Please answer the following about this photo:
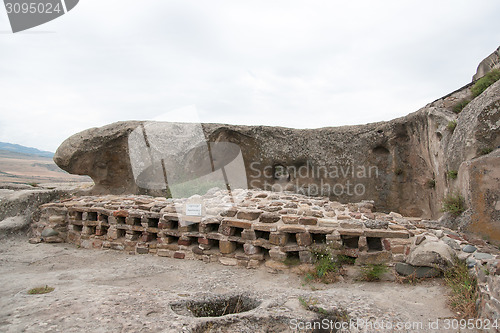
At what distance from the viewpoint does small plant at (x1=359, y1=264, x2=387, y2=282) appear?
3.21m

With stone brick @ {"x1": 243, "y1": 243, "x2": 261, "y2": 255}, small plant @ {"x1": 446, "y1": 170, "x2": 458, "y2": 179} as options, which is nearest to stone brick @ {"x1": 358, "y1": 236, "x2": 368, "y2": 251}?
stone brick @ {"x1": 243, "y1": 243, "x2": 261, "y2": 255}

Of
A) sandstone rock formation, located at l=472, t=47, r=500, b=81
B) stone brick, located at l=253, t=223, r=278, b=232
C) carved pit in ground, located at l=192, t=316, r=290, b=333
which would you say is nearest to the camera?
carved pit in ground, located at l=192, t=316, r=290, b=333

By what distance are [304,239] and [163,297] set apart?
1602 millimetres

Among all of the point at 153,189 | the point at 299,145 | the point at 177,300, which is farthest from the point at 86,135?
the point at 177,300

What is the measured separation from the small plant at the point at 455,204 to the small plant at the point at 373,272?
1.91 metres

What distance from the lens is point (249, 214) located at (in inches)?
155

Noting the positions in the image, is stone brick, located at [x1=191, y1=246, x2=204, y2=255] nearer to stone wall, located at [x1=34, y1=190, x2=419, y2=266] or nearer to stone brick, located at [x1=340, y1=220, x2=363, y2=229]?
stone wall, located at [x1=34, y1=190, x2=419, y2=266]

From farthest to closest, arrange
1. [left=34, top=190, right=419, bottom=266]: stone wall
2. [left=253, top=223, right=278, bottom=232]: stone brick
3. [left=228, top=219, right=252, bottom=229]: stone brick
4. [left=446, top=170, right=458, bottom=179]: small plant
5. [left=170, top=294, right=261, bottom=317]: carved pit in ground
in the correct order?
[left=446, top=170, right=458, bottom=179]: small plant, [left=228, top=219, right=252, bottom=229]: stone brick, [left=253, top=223, right=278, bottom=232]: stone brick, [left=34, top=190, right=419, bottom=266]: stone wall, [left=170, top=294, right=261, bottom=317]: carved pit in ground

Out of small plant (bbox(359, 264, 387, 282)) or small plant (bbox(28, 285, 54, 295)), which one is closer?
small plant (bbox(28, 285, 54, 295))

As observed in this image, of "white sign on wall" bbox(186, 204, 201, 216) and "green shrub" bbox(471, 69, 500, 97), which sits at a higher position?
"green shrub" bbox(471, 69, 500, 97)

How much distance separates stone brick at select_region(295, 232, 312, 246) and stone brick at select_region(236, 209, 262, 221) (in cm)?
59

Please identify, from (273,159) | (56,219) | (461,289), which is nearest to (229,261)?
(461,289)

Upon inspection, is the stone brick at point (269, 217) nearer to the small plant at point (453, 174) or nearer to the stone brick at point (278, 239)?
the stone brick at point (278, 239)

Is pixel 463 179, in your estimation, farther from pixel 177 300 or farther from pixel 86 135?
pixel 86 135
